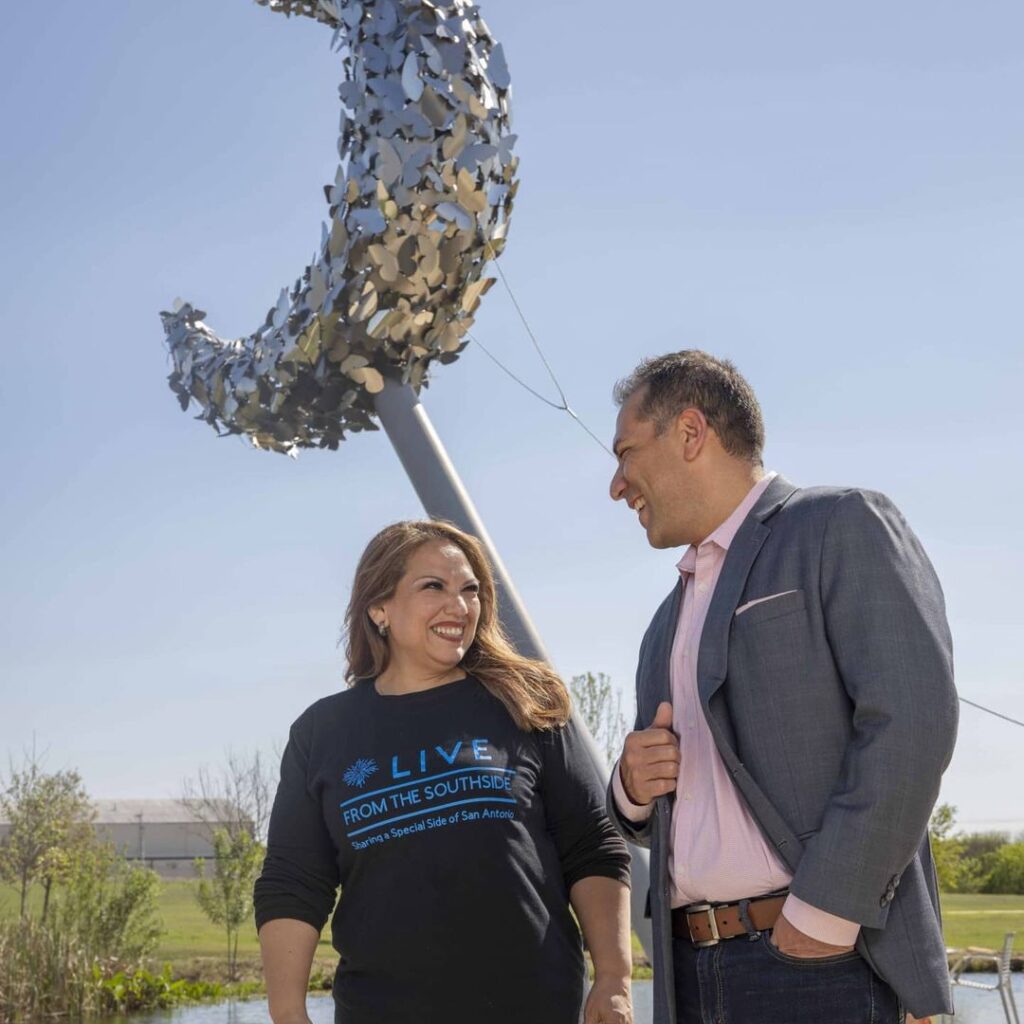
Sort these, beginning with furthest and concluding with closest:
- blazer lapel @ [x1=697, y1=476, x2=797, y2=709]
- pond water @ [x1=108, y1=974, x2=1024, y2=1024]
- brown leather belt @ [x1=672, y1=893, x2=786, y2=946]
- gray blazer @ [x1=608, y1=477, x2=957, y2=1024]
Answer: pond water @ [x1=108, y1=974, x2=1024, y2=1024]
blazer lapel @ [x1=697, y1=476, x2=797, y2=709]
brown leather belt @ [x1=672, y1=893, x2=786, y2=946]
gray blazer @ [x1=608, y1=477, x2=957, y2=1024]

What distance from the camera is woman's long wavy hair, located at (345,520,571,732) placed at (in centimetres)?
273

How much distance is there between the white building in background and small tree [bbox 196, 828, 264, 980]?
10555 millimetres

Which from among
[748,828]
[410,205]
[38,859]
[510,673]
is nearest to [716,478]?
[748,828]

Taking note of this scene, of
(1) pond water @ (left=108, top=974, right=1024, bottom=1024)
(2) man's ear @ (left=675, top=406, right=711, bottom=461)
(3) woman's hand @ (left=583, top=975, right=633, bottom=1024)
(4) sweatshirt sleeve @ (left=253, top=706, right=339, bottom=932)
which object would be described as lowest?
(1) pond water @ (left=108, top=974, right=1024, bottom=1024)

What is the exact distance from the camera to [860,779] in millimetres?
1795

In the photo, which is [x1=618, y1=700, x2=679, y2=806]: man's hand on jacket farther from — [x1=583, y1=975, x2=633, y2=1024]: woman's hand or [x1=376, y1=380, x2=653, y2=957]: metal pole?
[x1=376, y1=380, x2=653, y2=957]: metal pole

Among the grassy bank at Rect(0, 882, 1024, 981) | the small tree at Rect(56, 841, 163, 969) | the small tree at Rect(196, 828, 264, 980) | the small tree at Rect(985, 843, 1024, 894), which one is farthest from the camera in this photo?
the small tree at Rect(985, 843, 1024, 894)

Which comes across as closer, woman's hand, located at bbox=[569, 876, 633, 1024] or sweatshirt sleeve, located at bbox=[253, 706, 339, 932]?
woman's hand, located at bbox=[569, 876, 633, 1024]

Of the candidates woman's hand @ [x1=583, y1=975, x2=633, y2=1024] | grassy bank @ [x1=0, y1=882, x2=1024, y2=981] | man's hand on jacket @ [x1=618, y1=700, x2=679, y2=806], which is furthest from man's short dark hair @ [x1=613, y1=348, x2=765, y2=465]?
grassy bank @ [x1=0, y1=882, x2=1024, y2=981]

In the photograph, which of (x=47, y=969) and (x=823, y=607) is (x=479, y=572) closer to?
(x=823, y=607)

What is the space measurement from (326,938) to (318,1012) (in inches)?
208

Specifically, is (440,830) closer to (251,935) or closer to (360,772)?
(360,772)

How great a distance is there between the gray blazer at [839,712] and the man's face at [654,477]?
0.11 m

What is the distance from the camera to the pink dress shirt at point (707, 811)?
192 centimetres
